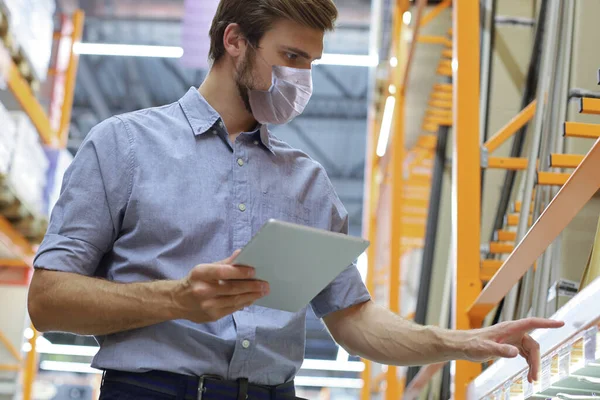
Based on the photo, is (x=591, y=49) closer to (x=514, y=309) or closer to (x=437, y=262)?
(x=514, y=309)

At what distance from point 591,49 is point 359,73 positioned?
49.0ft

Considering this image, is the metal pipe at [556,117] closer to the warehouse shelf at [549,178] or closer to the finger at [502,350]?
the warehouse shelf at [549,178]

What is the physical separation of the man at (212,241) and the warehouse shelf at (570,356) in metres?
0.05

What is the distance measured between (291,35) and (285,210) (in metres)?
0.55

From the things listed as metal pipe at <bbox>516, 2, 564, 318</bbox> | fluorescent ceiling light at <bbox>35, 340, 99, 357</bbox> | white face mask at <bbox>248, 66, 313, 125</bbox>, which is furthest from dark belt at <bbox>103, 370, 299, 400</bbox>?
fluorescent ceiling light at <bbox>35, 340, 99, 357</bbox>

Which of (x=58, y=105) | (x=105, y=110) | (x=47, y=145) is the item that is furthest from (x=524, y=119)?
(x=105, y=110)

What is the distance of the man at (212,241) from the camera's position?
210 cm

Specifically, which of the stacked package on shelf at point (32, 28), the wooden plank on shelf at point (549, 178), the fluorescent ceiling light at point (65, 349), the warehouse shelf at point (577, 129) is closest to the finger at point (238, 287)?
the warehouse shelf at point (577, 129)

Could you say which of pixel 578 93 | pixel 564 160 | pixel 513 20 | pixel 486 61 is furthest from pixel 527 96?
pixel 564 160

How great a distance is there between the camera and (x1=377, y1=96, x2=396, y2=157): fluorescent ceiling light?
Answer: 333 inches

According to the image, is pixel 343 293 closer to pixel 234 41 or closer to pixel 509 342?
pixel 509 342

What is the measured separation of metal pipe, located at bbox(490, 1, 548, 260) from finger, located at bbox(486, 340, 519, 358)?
2.67m

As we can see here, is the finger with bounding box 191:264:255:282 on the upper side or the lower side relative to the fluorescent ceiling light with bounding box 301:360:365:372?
lower

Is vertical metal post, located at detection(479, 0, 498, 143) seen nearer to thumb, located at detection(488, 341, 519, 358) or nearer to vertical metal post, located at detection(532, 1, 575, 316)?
vertical metal post, located at detection(532, 1, 575, 316)
